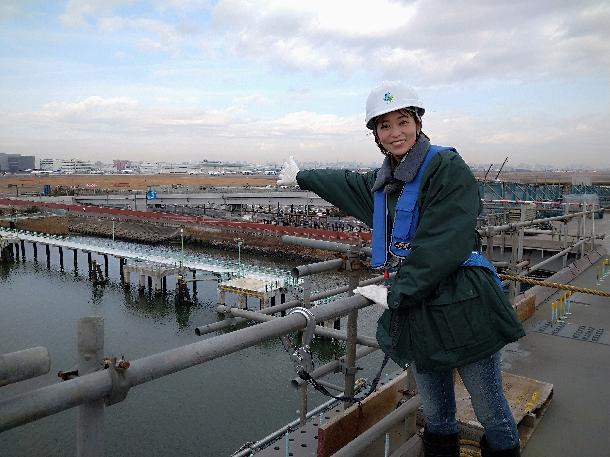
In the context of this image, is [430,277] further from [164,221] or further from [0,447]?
[164,221]

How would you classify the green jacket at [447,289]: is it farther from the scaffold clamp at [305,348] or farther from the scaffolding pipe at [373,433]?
the scaffolding pipe at [373,433]

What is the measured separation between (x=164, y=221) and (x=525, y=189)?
2628 cm

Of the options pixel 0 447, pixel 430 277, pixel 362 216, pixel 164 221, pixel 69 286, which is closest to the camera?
pixel 430 277

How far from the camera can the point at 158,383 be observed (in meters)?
11.4

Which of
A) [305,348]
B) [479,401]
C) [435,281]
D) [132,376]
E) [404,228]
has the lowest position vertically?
[479,401]

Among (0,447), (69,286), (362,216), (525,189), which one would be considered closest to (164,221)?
(69,286)

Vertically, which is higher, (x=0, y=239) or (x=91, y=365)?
(x=91, y=365)

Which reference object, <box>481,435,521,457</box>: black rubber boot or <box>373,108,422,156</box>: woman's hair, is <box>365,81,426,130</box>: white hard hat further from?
<box>481,435,521,457</box>: black rubber boot

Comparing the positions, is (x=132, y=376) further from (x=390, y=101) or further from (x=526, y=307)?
(x=526, y=307)

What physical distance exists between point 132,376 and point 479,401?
1.20 metres

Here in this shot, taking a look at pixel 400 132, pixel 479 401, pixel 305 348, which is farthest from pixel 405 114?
pixel 479 401

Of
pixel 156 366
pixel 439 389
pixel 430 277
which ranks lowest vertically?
pixel 439 389

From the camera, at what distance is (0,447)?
9266 millimetres

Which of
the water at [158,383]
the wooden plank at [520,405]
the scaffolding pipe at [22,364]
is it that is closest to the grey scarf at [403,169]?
the scaffolding pipe at [22,364]
